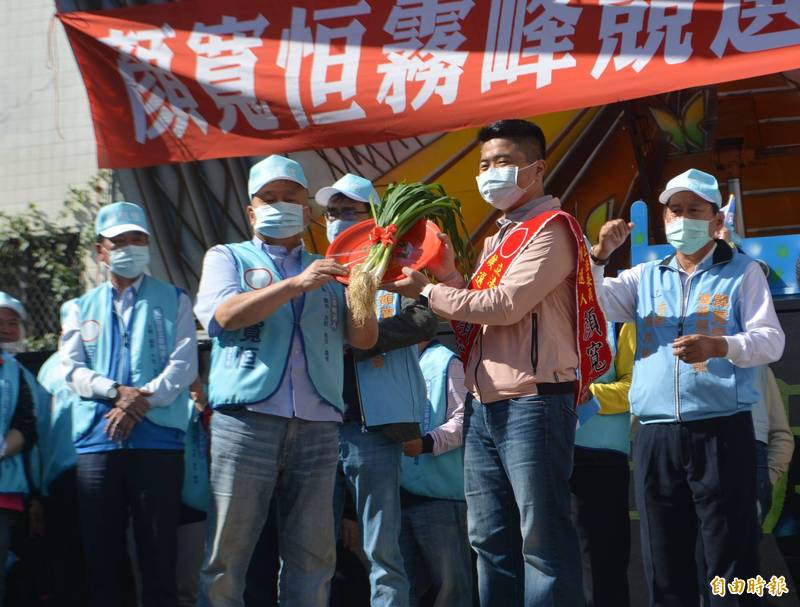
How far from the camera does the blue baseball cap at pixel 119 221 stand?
4.91 metres

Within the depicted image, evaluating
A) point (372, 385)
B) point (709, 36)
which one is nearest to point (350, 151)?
point (709, 36)

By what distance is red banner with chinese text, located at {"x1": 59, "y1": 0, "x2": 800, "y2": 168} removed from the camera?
5.63 m

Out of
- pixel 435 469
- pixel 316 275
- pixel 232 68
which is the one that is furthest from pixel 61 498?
pixel 232 68

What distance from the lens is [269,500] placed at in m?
3.78

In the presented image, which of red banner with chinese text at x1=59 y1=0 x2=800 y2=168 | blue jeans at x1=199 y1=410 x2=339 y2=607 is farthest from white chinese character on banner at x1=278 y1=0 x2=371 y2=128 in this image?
blue jeans at x1=199 y1=410 x2=339 y2=607

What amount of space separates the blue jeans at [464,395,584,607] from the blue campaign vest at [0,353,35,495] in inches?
86.6

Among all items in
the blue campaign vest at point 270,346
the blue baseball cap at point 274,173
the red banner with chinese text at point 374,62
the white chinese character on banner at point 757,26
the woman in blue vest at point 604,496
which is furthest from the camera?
the red banner with chinese text at point 374,62

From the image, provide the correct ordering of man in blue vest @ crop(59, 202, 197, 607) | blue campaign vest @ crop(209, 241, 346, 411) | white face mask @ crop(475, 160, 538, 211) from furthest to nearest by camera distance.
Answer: man in blue vest @ crop(59, 202, 197, 607), white face mask @ crop(475, 160, 538, 211), blue campaign vest @ crop(209, 241, 346, 411)

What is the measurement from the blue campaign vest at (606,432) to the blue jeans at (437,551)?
60 cm

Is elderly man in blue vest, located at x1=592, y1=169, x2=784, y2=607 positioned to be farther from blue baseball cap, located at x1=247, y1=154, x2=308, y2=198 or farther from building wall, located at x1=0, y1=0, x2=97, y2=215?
building wall, located at x1=0, y1=0, x2=97, y2=215

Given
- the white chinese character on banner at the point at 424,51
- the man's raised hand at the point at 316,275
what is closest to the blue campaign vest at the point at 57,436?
the man's raised hand at the point at 316,275

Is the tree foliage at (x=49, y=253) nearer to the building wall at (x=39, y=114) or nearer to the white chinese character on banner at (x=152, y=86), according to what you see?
the building wall at (x=39, y=114)

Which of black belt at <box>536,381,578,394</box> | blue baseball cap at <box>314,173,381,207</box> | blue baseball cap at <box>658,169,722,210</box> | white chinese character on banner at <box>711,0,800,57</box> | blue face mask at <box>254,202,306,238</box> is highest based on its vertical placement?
white chinese character on banner at <box>711,0,800,57</box>

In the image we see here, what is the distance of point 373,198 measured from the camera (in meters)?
4.72
